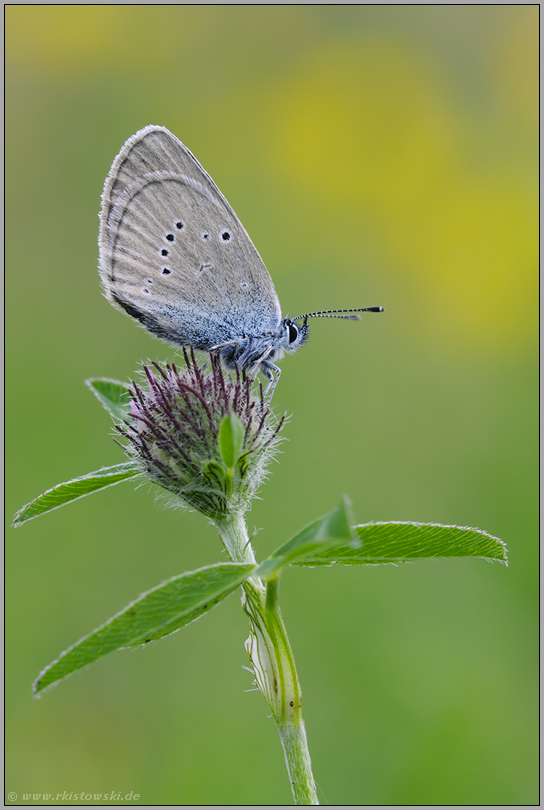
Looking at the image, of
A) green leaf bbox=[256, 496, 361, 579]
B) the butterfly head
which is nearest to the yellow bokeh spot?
the butterfly head

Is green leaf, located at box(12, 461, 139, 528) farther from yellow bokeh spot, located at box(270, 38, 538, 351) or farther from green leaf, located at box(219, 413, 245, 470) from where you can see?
yellow bokeh spot, located at box(270, 38, 538, 351)

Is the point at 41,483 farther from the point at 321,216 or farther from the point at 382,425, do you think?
the point at 321,216

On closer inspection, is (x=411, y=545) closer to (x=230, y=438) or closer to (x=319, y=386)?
(x=230, y=438)

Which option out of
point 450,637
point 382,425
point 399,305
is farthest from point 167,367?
point 399,305

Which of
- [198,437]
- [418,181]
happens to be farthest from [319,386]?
[198,437]

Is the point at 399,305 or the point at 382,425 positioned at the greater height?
the point at 399,305
